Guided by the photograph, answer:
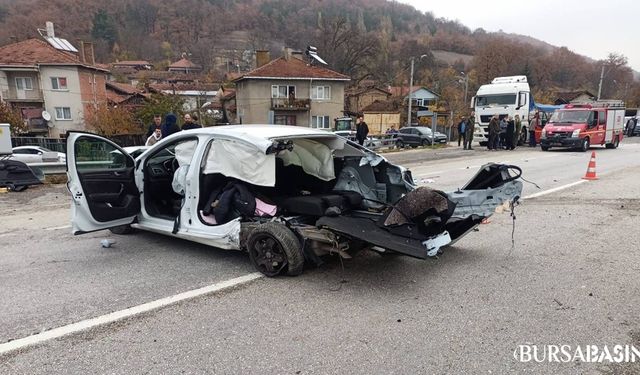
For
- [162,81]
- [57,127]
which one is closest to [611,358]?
[57,127]

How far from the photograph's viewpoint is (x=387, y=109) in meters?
53.9

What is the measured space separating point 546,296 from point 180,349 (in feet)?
10.5

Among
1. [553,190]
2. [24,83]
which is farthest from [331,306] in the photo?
[24,83]

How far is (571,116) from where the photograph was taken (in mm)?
20156

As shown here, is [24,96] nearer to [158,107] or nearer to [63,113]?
[63,113]

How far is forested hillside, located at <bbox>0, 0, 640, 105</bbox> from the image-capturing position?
2671 inches

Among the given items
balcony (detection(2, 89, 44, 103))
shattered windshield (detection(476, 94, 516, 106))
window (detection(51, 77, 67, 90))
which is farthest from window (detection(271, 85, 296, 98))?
shattered windshield (detection(476, 94, 516, 106))

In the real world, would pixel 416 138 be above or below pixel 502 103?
below

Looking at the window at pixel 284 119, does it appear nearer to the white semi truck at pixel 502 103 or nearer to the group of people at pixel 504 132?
the white semi truck at pixel 502 103

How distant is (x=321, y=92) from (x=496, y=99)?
2469cm

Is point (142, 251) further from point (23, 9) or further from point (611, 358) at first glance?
point (23, 9)

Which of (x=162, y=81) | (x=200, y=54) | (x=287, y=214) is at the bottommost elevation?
(x=287, y=214)

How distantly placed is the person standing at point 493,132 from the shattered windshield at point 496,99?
2.16 meters

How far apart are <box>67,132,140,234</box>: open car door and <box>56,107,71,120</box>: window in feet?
149
